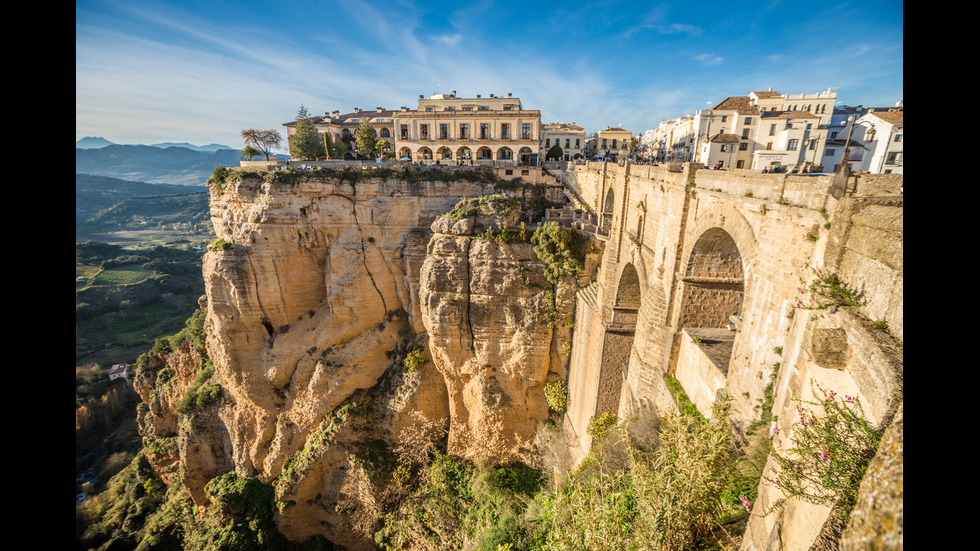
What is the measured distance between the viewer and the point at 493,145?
1264 inches

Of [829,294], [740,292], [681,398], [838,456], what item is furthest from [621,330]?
[838,456]

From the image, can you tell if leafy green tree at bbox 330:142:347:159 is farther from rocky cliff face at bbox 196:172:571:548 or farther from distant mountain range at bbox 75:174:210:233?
distant mountain range at bbox 75:174:210:233

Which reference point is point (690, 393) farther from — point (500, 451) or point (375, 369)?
point (375, 369)

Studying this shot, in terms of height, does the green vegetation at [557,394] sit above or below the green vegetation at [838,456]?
below

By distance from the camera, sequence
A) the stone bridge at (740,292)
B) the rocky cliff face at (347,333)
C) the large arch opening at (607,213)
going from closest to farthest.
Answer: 1. the stone bridge at (740,292)
2. the large arch opening at (607,213)
3. the rocky cliff face at (347,333)

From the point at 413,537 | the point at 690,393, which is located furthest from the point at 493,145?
the point at 413,537

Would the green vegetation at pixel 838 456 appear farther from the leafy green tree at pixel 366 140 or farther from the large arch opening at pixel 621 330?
the leafy green tree at pixel 366 140

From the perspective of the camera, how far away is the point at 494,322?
20.0 m

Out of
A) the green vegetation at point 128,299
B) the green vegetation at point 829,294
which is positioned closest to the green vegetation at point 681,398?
the green vegetation at point 829,294

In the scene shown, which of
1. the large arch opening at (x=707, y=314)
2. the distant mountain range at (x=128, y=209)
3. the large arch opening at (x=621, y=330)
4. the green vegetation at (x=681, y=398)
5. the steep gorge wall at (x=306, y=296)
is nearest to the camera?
the large arch opening at (x=707, y=314)

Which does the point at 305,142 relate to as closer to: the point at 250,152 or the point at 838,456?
the point at 250,152

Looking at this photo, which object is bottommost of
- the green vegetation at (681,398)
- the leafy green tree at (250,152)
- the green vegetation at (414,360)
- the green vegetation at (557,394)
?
the green vegetation at (557,394)

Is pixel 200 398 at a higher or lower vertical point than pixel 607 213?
lower

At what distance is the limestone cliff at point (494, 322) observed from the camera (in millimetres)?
19219
